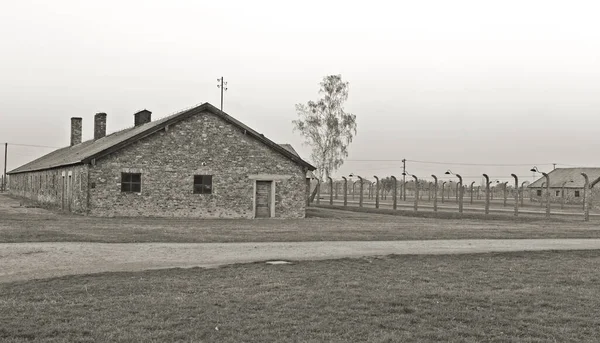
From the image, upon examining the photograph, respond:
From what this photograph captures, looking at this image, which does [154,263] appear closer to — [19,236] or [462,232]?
[19,236]

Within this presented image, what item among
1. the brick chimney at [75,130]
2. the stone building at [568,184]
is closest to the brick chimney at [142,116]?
the brick chimney at [75,130]

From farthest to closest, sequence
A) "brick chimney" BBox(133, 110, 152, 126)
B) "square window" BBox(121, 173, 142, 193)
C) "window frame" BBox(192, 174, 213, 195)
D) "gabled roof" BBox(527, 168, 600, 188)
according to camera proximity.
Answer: "gabled roof" BBox(527, 168, 600, 188) < "brick chimney" BBox(133, 110, 152, 126) < "window frame" BBox(192, 174, 213, 195) < "square window" BBox(121, 173, 142, 193)

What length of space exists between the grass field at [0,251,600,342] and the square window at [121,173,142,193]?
1549 centimetres

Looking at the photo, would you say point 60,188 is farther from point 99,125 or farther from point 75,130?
point 75,130

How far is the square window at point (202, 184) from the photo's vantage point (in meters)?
26.2

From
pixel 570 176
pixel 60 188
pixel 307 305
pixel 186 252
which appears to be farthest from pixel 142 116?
pixel 570 176

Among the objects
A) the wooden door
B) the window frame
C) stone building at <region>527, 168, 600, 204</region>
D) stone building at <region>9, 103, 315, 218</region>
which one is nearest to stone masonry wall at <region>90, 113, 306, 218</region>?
stone building at <region>9, 103, 315, 218</region>

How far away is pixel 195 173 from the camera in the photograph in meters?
26.1

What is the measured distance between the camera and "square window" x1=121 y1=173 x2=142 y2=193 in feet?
82.5

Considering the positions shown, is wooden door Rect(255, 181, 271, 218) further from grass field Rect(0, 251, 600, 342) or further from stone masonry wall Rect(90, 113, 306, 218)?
grass field Rect(0, 251, 600, 342)

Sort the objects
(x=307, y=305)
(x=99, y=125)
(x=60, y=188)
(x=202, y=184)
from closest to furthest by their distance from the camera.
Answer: (x=307, y=305) < (x=202, y=184) < (x=60, y=188) < (x=99, y=125)

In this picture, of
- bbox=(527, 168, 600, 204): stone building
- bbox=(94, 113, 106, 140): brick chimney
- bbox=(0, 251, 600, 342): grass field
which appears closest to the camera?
bbox=(0, 251, 600, 342): grass field

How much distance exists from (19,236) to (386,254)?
9.68 metres

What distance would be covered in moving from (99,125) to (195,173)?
18.6m
